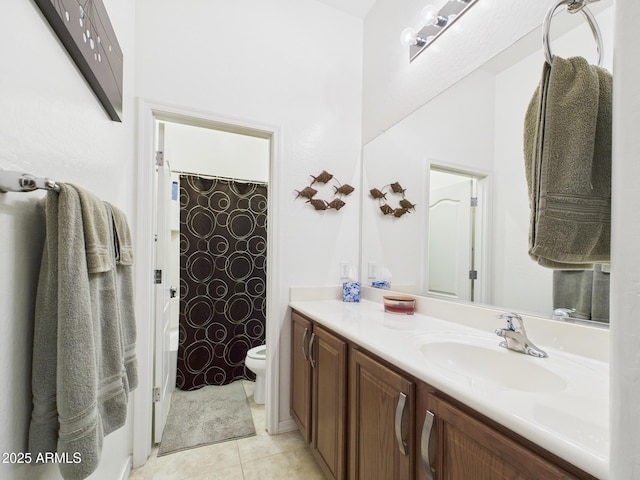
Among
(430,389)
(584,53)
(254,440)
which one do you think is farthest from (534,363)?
(254,440)

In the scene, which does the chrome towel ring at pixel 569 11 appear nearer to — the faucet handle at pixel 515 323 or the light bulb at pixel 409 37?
the faucet handle at pixel 515 323

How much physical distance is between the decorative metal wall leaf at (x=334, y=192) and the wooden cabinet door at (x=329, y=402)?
82cm

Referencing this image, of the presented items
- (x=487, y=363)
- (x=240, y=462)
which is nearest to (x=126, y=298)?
(x=240, y=462)

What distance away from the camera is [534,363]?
2.75 feet

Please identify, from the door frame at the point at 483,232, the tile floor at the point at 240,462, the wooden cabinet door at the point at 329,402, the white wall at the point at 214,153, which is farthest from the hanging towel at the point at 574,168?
the white wall at the point at 214,153

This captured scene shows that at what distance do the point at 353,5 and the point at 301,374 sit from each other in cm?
246

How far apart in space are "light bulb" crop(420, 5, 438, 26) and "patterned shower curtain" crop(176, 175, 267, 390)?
170 centimetres

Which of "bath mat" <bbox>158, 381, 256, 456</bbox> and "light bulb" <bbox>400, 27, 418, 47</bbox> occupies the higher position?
"light bulb" <bbox>400, 27, 418, 47</bbox>

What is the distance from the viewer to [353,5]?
197 centimetres

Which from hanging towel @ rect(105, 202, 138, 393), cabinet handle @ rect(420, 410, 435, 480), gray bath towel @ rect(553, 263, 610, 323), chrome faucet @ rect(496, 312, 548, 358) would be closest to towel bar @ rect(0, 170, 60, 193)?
hanging towel @ rect(105, 202, 138, 393)

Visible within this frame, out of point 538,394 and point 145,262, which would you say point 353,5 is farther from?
point 538,394

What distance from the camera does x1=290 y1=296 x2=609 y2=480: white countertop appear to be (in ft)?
1.52

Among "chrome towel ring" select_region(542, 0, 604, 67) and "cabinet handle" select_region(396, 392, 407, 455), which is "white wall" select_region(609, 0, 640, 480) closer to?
"chrome towel ring" select_region(542, 0, 604, 67)

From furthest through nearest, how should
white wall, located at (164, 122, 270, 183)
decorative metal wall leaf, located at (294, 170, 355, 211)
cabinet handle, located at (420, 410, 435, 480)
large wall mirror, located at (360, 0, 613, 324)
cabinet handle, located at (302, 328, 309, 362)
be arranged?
white wall, located at (164, 122, 270, 183) < decorative metal wall leaf, located at (294, 170, 355, 211) < cabinet handle, located at (302, 328, 309, 362) < large wall mirror, located at (360, 0, 613, 324) < cabinet handle, located at (420, 410, 435, 480)
